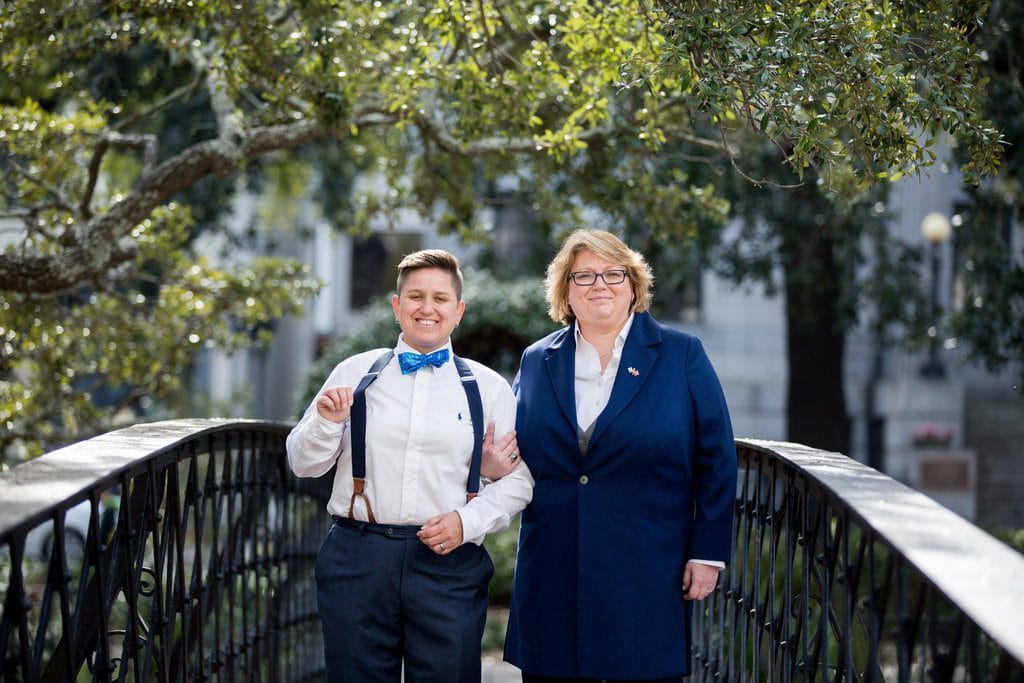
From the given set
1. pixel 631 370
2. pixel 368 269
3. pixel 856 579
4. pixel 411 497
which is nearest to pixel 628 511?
pixel 631 370

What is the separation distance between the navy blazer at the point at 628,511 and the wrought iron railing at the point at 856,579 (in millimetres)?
249

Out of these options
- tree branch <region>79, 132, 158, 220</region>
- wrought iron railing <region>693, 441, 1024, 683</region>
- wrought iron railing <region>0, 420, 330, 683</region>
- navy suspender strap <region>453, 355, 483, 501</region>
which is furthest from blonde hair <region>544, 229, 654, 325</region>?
tree branch <region>79, 132, 158, 220</region>

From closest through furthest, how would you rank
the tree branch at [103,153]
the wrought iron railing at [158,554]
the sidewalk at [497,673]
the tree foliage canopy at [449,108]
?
the wrought iron railing at [158,554], the tree foliage canopy at [449,108], the tree branch at [103,153], the sidewalk at [497,673]

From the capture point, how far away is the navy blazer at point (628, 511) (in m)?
3.65

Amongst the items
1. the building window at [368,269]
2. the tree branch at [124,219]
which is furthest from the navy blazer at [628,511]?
the building window at [368,269]

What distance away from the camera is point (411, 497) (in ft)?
11.9

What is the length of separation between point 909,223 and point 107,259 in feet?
54.6

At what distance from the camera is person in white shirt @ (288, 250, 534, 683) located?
3623 mm

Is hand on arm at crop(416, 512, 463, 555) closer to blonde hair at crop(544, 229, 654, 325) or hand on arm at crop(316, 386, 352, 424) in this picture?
hand on arm at crop(316, 386, 352, 424)

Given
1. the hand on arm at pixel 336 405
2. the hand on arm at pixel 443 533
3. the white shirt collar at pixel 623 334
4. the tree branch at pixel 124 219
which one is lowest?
the hand on arm at pixel 443 533

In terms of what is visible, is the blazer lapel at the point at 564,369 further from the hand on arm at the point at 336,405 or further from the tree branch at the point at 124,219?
the tree branch at the point at 124,219

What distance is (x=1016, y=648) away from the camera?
5.92 feet

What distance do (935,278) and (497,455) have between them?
1813 centimetres

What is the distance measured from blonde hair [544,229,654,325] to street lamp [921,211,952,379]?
10032 mm
